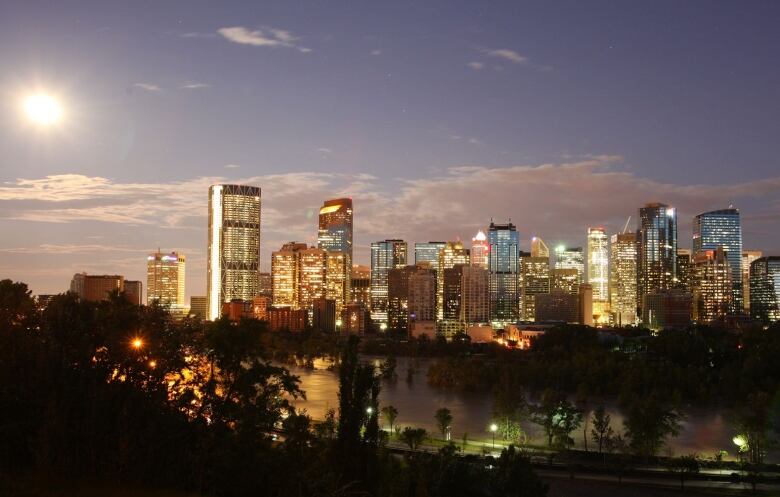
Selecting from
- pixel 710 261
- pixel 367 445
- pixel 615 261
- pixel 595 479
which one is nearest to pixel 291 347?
pixel 595 479

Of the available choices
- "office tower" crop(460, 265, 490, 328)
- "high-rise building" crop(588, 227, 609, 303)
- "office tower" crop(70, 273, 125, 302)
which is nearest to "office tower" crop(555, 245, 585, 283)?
"high-rise building" crop(588, 227, 609, 303)

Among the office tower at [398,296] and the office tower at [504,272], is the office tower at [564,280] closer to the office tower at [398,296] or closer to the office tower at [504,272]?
the office tower at [504,272]

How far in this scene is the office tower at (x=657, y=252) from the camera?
70062 mm

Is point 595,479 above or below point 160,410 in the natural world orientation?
below

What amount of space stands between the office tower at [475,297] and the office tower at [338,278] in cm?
978

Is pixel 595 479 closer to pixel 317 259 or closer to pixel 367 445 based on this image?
pixel 367 445

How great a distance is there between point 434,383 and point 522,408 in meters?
9.71

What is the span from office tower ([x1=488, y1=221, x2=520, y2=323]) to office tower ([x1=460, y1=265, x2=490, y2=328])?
8.35 ft

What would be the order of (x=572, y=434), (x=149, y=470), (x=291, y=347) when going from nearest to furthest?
(x=149, y=470)
(x=572, y=434)
(x=291, y=347)

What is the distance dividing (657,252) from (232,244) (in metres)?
39.6

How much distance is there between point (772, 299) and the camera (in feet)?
208

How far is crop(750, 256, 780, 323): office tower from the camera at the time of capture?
62.3m

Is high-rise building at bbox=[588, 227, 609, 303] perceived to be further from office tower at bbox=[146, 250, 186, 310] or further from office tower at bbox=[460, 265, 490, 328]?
office tower at bbox=[146, 250, 186, 310]

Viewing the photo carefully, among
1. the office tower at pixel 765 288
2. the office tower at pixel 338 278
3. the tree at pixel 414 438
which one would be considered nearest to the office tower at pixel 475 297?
the office tower at pixel 338 278
